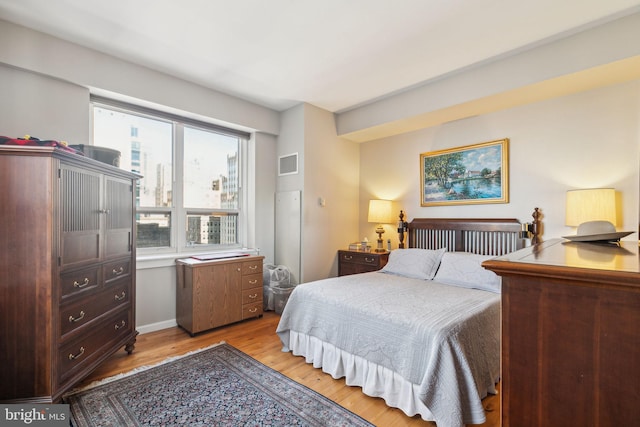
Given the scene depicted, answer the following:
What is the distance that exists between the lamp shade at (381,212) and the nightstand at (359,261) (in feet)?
1.48

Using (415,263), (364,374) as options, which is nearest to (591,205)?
(415,263)

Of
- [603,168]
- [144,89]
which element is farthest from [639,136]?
[144,89]

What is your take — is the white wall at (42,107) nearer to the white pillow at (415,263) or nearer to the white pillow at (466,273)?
the white pillow at (415,263)

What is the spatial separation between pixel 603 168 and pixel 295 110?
3.37 m

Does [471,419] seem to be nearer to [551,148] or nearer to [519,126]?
[551,148]

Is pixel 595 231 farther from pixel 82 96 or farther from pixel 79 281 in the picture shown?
pixel 82 96

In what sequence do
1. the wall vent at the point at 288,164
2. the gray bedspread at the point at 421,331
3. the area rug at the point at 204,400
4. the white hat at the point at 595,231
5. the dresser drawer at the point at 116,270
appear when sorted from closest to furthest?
the white hat at the point at 595,231 → the gray bedspread at the point at 421,331 → the area rug at the point at 204,400 → the dresser drawer at the point at 116,270 → the wall vent at the point at 288,164

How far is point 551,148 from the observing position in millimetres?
3008

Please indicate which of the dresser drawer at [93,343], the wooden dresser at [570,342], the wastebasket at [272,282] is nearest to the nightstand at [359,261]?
the wastebasket at [272,282]

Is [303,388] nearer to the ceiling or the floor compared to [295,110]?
nearer to the floor

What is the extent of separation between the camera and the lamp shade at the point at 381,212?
13.4 ft

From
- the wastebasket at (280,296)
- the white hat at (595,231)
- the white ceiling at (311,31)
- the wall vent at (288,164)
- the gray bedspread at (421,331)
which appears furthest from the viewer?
the wall vent at (288,164)

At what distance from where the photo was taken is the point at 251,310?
3.61 m

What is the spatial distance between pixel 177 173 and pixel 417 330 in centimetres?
315
